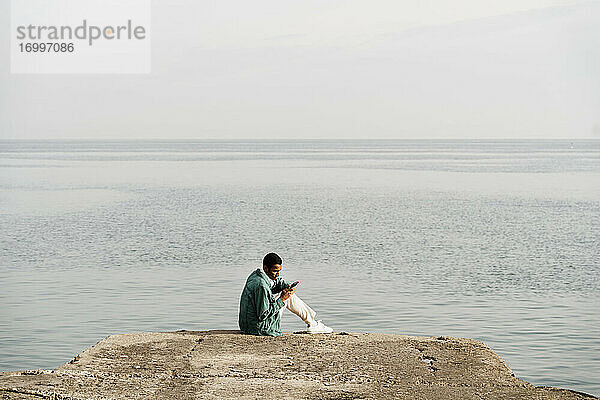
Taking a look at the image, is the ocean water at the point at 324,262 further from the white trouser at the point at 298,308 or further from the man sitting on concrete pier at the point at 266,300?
the man sitting on concrete pier at the point at 266,300

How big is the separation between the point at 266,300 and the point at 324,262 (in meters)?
8.61

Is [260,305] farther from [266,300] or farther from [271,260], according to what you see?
[271,260]

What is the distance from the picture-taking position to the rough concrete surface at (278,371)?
632 centimetres

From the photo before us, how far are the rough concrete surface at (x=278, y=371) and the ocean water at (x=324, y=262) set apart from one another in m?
1.46

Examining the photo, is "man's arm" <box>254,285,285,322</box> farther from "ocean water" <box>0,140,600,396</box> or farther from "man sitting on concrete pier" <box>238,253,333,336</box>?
"ocean water" <box>0,140,600,396</box>

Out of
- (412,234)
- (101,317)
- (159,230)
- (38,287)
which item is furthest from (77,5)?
(101,317)

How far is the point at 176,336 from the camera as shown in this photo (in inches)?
319

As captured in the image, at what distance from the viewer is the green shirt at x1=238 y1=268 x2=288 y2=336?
7.83 meters

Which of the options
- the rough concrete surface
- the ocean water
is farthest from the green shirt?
the ocean water

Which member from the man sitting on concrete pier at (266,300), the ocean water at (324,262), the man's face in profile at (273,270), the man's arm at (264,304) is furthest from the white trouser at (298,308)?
the ocean water at (324,262)

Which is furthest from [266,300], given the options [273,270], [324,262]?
[324,262]

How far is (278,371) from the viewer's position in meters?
6.87

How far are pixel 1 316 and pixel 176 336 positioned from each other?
4295 mm

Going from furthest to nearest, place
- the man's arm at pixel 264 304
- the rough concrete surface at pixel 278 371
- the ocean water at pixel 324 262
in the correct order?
the ocean water at pixel 324 262, the man's arm at pixel 264 304, the rough concrete surface at pixel 278 371
